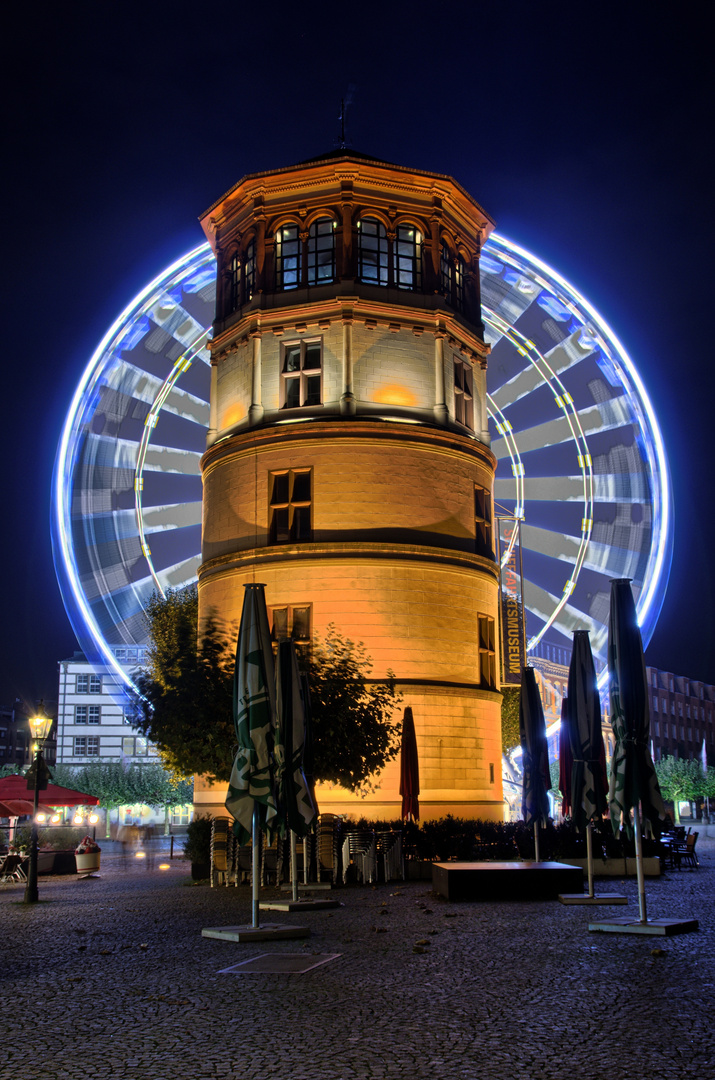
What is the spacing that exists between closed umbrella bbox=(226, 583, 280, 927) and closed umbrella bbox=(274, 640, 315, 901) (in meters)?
2.13

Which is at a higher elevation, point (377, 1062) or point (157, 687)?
point (157, 687)

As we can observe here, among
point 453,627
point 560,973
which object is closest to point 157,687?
point 453,627

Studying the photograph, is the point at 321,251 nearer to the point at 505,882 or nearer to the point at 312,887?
the point at 312,887

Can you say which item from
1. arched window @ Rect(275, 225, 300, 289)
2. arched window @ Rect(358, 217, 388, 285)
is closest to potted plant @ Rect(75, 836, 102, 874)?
arched window @ Rect(275, 225, 300, 289)

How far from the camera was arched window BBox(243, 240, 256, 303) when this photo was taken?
111ft

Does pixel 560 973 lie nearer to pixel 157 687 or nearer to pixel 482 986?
pixel 482 986

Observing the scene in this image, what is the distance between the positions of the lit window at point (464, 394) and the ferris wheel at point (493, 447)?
223 inches

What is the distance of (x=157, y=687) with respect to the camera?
1027 inches

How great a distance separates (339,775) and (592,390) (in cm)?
1966

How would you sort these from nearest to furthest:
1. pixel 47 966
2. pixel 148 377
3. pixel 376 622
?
pixel 47 966 → pixel 376 622 → pixel 148 377

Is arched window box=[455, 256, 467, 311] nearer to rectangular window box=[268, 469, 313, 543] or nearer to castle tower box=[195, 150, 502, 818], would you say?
castle tower box=[195, 150, 502, 818]

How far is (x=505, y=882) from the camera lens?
1847 cm

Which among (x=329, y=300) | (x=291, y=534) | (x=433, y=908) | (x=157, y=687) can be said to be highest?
(x=329, y=300)

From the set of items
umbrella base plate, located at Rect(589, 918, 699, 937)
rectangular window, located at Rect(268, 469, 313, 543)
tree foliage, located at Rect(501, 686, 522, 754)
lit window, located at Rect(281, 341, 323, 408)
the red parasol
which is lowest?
umbrella base plate, located at Rect(589, 918, 699, 937)
